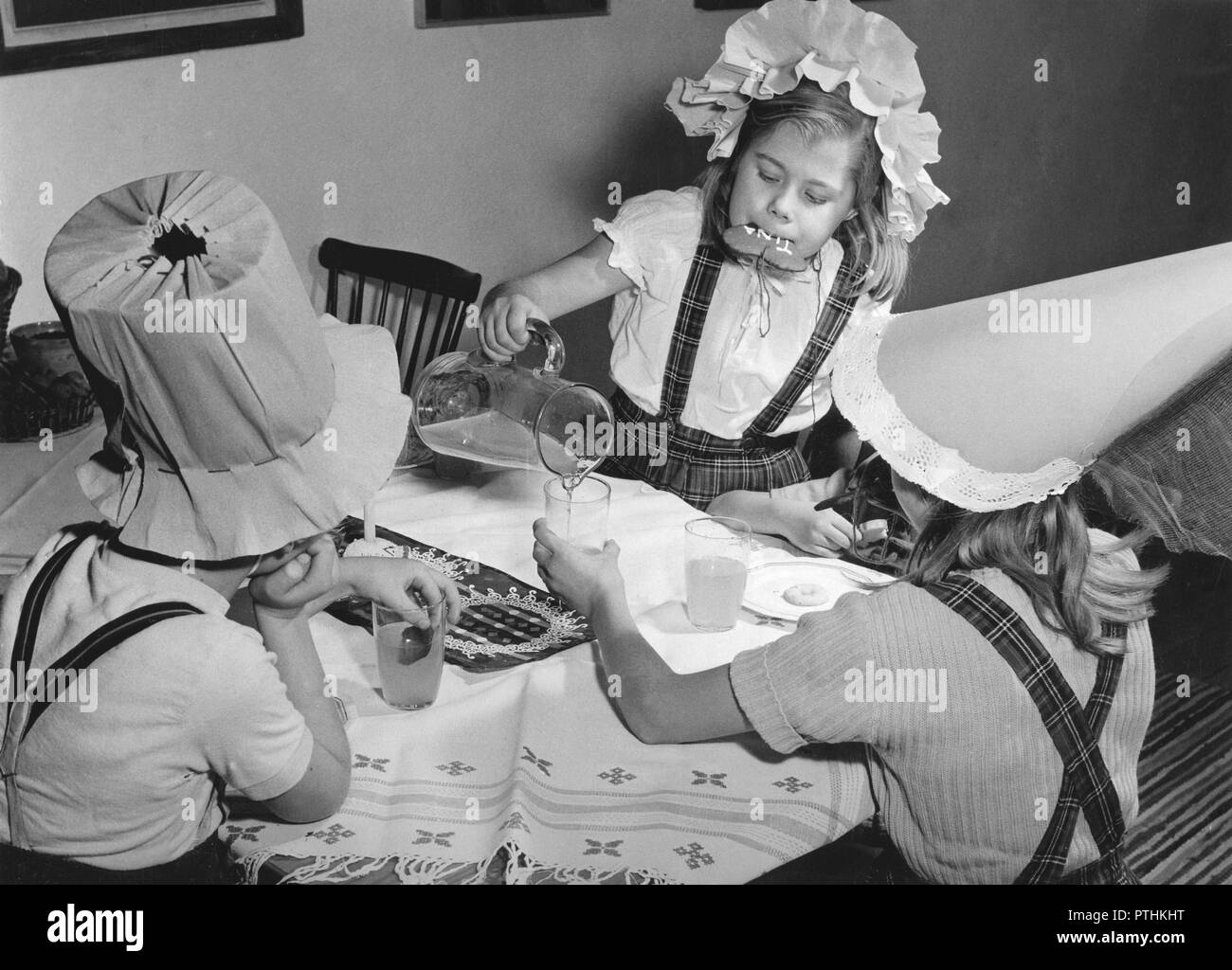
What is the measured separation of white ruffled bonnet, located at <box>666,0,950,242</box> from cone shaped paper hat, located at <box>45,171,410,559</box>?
598mm

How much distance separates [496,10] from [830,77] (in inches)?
14.0

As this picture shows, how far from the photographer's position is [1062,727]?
2.57 ft

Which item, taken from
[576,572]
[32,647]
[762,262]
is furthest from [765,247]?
[32,647]

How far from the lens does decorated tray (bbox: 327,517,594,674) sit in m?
0.87

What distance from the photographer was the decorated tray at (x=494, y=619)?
0.87 m

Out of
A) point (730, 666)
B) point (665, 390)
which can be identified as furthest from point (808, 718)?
point (665, 390)

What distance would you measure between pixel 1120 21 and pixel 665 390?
0.61 metres

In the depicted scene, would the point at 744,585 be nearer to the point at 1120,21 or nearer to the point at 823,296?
the point at 823,296

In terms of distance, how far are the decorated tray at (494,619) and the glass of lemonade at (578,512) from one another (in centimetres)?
7

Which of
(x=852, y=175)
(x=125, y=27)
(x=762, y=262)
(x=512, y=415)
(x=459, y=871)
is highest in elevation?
(x=125, y=27)

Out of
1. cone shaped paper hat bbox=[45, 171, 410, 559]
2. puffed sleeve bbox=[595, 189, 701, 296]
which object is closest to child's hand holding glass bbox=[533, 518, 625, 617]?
cone shaped paper hat bbox=[45, 171, 410, 559]

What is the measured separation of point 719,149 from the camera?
3.86 ft

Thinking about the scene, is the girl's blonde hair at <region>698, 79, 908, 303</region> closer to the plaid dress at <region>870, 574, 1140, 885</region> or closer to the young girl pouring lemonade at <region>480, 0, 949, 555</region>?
the young girl pouring lemonade at <region>480, 0, 949, 555</region>

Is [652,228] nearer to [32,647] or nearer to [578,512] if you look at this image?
[578,512]
